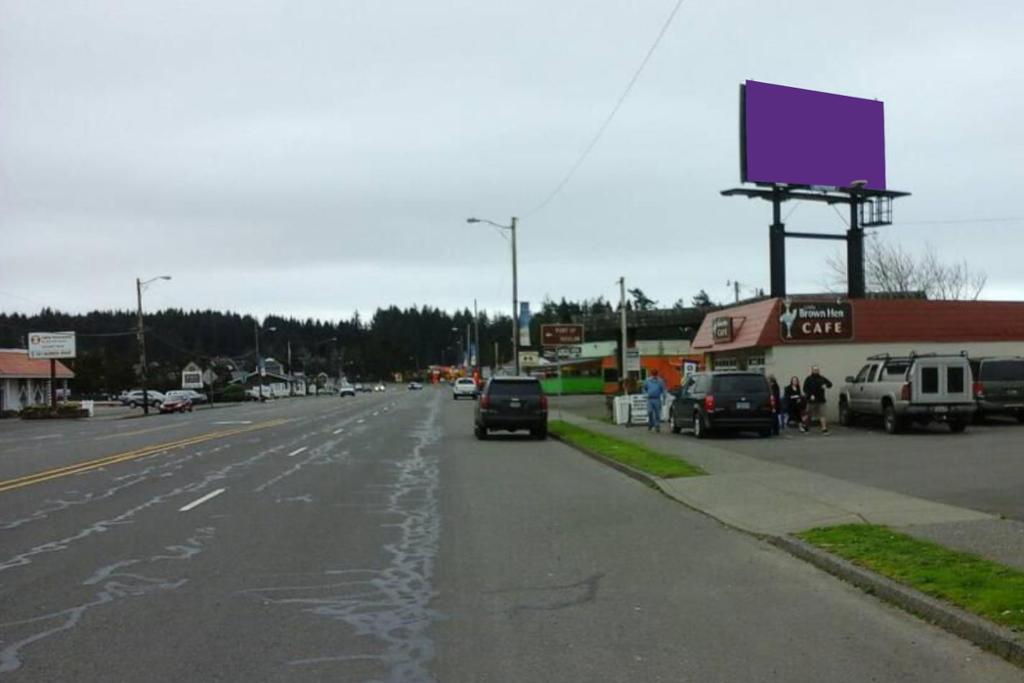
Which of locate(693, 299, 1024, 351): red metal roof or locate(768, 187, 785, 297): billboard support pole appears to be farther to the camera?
locate(768, 187, 785, 297): billboard support pole

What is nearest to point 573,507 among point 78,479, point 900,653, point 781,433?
point 900,653

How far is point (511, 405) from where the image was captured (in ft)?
92.4

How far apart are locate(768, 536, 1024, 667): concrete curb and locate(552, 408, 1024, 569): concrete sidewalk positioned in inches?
46.2

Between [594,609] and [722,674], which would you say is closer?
[722,674]

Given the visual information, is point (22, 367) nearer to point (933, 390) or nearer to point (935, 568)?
point (933, 390)

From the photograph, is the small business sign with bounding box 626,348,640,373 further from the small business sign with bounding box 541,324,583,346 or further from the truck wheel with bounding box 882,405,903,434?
the truck wheel with bounding box 882,405,903,434

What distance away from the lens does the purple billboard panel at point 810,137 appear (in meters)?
36.5

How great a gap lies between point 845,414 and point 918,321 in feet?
17.5

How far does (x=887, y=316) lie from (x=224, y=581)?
2652 cm

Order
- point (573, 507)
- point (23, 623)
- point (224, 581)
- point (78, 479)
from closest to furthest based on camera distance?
1. point (23, 623)
2. point (224, 581)
3. point (573, 507)
4. point (78, 479)

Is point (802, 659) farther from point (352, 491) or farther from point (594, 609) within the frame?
point (352, 491)

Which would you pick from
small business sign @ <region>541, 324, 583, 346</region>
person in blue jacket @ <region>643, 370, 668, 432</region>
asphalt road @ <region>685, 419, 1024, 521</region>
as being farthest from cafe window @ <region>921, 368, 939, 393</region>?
small business sign @ <region>541, 324, 583, 346</region>

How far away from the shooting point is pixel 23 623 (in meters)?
7.31

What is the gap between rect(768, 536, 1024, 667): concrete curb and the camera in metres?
6.22
